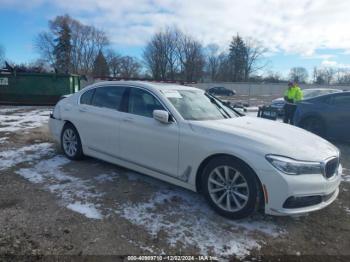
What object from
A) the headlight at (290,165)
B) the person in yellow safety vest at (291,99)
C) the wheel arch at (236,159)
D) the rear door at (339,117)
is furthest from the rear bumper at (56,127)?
the person in yellow safety vest at (291,99)

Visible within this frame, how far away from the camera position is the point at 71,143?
243 inches

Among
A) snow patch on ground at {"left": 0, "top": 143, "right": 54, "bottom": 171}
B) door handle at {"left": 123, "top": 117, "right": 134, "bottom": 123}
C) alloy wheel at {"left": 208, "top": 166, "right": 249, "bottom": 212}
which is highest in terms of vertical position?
door handle at {"left": 123, "top": 117, "right": 134, "bottom": 123}

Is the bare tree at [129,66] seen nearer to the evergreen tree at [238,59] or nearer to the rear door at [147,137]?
the evergreen tree at [238,59]

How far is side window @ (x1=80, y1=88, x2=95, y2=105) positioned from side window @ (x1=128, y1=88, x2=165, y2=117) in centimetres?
110

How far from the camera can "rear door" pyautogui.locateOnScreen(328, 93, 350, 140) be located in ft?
28.5

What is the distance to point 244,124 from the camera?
456cm

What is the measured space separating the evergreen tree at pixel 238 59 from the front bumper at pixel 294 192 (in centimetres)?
7913

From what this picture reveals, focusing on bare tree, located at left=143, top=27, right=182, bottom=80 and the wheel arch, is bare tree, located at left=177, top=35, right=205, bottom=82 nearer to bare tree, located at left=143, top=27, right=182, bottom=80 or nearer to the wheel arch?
bare tree, located at left=143, top=27, right=182, bottom=80

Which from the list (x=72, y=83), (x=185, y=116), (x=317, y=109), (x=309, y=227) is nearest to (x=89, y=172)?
(x=185, y=116)

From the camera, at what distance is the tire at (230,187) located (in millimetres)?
3758

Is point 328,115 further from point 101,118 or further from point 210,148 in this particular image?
point 101,118

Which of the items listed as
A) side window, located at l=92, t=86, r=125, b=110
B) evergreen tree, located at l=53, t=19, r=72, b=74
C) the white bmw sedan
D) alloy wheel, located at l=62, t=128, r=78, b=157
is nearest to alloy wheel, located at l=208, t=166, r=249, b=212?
the white bmw sedan

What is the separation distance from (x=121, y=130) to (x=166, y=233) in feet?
6.61

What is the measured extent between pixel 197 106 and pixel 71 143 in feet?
8.64
